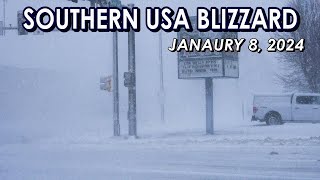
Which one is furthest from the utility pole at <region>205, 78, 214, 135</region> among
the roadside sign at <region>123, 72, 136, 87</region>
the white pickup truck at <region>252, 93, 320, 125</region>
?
the white pickup truck at <region>252, 93, 320, 125</region>

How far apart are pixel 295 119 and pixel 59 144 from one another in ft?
41.8

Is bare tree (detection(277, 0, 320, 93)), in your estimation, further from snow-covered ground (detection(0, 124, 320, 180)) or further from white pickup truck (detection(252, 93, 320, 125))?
snow-covered ground (detection(0, 124, 320, 180))

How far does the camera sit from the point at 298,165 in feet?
38.8

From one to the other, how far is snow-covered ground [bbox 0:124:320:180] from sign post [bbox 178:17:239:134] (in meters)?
2.49

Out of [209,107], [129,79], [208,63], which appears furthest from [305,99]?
[129,79]

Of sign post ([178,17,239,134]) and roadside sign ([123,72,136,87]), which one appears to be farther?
sign post ([178,17,239,134])

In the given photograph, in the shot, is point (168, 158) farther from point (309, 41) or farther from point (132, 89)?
point (309, 41)

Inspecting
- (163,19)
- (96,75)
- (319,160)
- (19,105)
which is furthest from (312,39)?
(96,75)

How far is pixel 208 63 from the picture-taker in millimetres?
20406

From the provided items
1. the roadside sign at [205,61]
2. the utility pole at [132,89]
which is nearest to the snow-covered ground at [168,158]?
the utility pole at [132,89]

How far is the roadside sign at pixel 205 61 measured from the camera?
20.1 m

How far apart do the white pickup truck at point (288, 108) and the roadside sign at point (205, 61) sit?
251 inches

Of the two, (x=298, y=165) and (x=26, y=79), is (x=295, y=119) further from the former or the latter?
(x=26, y=79)

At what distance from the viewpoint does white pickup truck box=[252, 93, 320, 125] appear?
26047 millimetres
